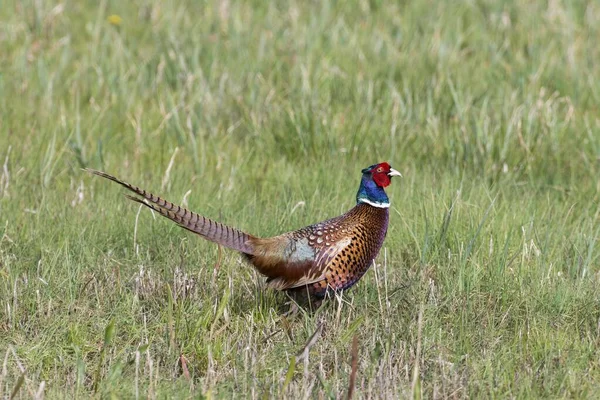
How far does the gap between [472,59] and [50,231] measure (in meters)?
3.64

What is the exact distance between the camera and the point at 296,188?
5.36 metres

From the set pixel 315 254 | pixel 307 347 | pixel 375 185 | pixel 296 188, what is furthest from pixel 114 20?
pixel 307 347

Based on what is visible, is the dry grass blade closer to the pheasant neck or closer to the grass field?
the grass field

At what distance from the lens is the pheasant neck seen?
431 cm

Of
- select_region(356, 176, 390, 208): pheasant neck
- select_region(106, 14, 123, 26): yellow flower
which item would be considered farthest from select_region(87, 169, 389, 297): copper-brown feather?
select_region(106, 14, 123, 26): yellow flower

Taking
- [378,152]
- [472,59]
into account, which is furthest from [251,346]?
[472,59]

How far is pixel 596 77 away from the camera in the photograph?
269 inches

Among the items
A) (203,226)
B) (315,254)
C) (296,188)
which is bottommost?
(296,188)

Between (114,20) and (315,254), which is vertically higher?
(114,20)

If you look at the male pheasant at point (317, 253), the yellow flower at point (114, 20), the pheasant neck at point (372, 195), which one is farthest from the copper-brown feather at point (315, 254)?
the yellow flower at point (114, 20)

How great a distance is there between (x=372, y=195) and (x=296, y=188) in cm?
110

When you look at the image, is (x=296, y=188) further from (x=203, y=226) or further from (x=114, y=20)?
(x=114, y=20)

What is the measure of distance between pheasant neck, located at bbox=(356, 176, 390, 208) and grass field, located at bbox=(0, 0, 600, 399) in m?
0.31

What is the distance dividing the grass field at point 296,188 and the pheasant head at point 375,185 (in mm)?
324
